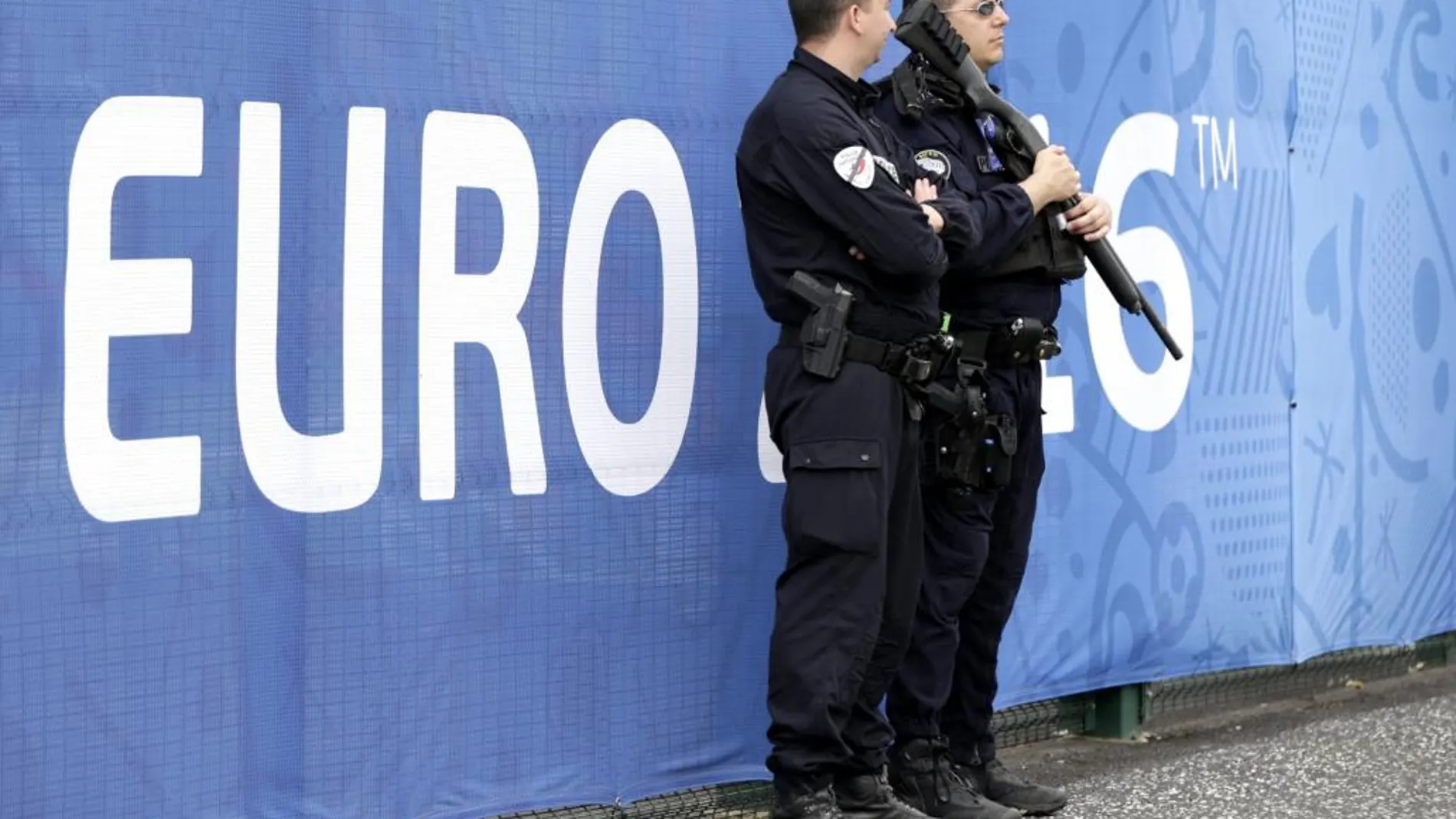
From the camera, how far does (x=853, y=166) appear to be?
399 centimetres

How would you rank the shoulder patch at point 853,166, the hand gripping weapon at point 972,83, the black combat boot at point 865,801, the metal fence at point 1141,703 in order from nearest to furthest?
the shoulder patch at point 853,166
the black combat boot at point 865,801
the hand gripping weapon at point 972,83
the metal fence at point 1141,703

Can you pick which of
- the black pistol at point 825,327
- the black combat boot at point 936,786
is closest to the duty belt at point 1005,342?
the black pistol at point 825,327

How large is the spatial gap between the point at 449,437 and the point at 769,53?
4.31ft

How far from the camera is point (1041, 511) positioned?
5355mm

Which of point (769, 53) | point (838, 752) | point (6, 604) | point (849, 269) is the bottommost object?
point (838, 752)

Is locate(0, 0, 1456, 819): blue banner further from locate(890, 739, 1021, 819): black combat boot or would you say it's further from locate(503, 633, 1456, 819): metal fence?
locate(890, 739, 1021, 819): black combat boot

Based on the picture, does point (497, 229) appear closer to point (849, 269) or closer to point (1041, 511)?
point (849, 269)

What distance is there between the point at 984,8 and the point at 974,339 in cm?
79

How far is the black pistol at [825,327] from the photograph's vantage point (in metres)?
4.07

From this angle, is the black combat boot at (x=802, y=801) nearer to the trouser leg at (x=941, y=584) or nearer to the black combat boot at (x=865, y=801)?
the black combat boot at (x=865, y=801)

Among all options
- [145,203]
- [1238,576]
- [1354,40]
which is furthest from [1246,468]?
[145,203]

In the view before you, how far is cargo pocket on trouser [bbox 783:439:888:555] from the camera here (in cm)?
407

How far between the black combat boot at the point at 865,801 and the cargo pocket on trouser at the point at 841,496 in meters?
0.54

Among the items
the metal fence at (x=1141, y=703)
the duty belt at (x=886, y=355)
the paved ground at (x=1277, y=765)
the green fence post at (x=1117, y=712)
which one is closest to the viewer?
the duty belt at (x=886, y=355)
